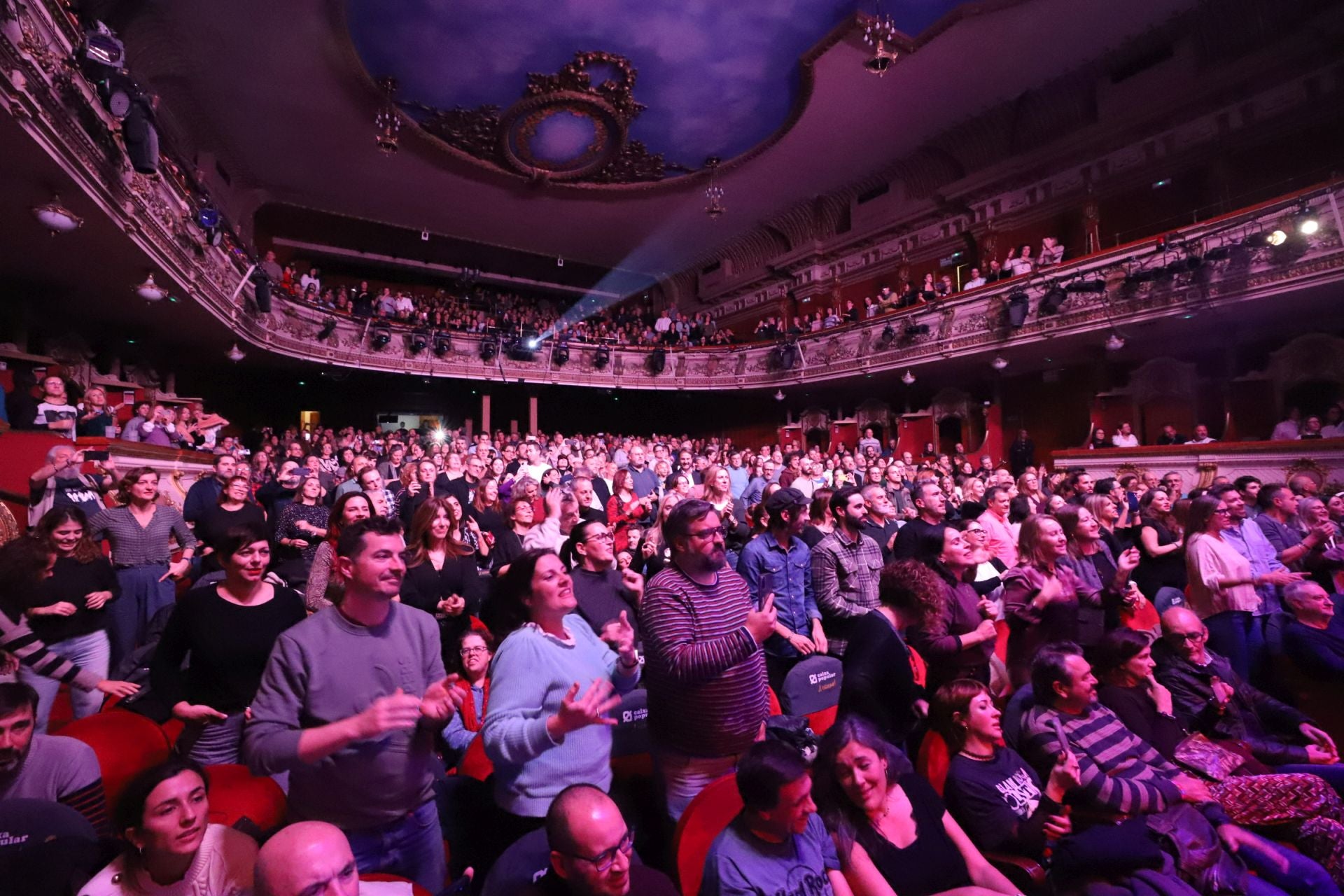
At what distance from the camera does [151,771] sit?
1.44 metres

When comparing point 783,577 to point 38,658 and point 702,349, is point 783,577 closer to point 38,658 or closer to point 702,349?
point 38,658

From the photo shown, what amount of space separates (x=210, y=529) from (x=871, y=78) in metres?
12.6

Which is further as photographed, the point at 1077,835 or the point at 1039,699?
the point at 1039,699

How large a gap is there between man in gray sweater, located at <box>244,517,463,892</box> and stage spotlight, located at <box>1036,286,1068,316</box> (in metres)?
11.8

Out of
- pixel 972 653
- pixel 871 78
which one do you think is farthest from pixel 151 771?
pixel 871 78

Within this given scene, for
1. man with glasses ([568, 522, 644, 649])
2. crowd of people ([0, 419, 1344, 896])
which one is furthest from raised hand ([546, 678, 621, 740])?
man with glasses ([568, 522, 644, 649])

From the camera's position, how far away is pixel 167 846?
4.65 feet

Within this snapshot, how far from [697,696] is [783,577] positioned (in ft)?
4.14

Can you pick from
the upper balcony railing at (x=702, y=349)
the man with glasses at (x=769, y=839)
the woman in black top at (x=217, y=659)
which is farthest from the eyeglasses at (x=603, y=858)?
the upper balcony railing at (x=702, y=349)

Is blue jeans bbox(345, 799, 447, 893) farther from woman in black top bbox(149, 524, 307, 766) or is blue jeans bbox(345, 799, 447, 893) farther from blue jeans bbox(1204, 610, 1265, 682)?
blue jeans bbox(1204, 610, 1265, 682)

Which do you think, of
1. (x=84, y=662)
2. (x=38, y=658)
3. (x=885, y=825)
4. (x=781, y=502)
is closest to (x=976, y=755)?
(x=885, y=825)

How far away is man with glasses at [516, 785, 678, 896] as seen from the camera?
1.33 meters

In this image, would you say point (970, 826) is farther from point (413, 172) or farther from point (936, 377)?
point (413, 172)

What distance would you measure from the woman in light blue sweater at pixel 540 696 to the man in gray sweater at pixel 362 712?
5.9 inches
